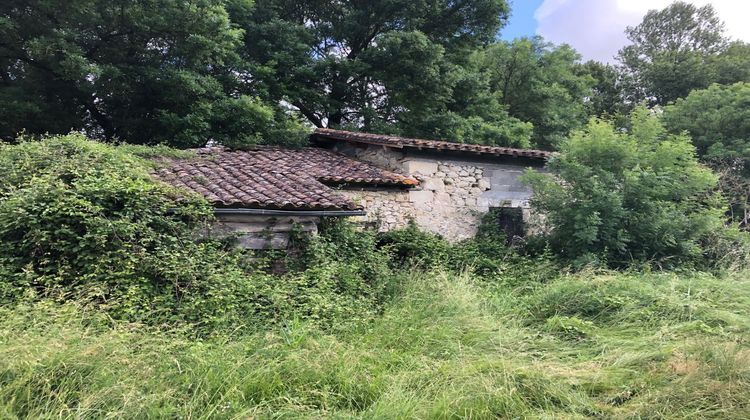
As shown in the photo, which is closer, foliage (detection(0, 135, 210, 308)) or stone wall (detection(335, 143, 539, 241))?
foliage (detection(0, 135, 210, 308))

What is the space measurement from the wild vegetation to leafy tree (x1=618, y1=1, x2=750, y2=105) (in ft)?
25.5

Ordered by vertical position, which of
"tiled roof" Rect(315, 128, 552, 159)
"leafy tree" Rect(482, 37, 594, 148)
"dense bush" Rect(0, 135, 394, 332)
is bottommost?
"dense bush" Rect(0, 135, 394, 332)

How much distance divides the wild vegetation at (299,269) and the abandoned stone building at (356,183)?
1.34ft

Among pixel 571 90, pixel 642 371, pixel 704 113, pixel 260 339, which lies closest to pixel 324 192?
pixel 260 339

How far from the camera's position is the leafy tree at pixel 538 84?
17328 millimetres

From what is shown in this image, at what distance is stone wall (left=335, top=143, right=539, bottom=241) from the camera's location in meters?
8.81

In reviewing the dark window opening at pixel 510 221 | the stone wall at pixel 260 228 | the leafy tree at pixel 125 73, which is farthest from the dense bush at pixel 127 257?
the dark window opening at pixel 510 221

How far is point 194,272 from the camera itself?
191 inches

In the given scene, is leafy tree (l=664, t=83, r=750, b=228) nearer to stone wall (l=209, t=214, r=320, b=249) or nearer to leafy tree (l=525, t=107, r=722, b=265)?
leafy tree (l=525, t=107, r=722, b=265)

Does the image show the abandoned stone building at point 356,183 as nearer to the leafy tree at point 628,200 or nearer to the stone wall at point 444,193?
the stone wall at point 444,193

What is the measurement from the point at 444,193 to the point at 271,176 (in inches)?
156

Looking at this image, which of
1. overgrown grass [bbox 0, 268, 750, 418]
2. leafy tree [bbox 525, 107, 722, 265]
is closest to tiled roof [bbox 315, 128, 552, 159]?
leafy tree [bbox 525, 107, 722, 265]

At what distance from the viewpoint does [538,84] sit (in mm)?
17656

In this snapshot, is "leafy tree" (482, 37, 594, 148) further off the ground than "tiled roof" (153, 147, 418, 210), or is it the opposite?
"leafy tree" (482, 37, 594, 148)
